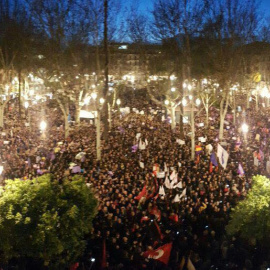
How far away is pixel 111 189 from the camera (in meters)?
9.99

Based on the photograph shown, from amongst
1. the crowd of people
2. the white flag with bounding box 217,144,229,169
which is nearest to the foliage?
the crowd of people

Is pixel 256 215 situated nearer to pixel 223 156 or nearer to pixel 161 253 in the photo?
pixel 161 253

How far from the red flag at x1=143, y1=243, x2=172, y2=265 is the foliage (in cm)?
171

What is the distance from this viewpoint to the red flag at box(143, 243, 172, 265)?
7.07 meters

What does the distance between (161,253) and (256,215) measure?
231 cm

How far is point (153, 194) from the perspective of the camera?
1028cm

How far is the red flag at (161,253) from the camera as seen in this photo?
7.07 metres

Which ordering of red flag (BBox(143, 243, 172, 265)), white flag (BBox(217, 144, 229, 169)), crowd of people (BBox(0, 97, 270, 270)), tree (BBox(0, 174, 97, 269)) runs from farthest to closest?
white flag (BBox(217, 144, 229, 169)) → crowd of people (BBox(0, 97, 270, 270)) → red flag (BBox(143, 243, 172, 265)) → tree (BBox(0, 174, 97, 269))

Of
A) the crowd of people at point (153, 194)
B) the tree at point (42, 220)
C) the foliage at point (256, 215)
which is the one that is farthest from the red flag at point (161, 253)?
the foliage at point (256, 215)

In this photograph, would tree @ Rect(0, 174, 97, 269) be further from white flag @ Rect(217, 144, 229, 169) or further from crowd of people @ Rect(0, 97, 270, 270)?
white flag @ Rect(217, 144, 229, 169)

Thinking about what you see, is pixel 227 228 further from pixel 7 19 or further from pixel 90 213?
pixel 7 19

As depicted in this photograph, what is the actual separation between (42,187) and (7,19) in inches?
699

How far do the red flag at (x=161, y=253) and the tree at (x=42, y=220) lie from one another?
61.0 inches

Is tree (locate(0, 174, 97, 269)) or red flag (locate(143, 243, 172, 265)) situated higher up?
tree (locate(0, 174, 97, 269))
